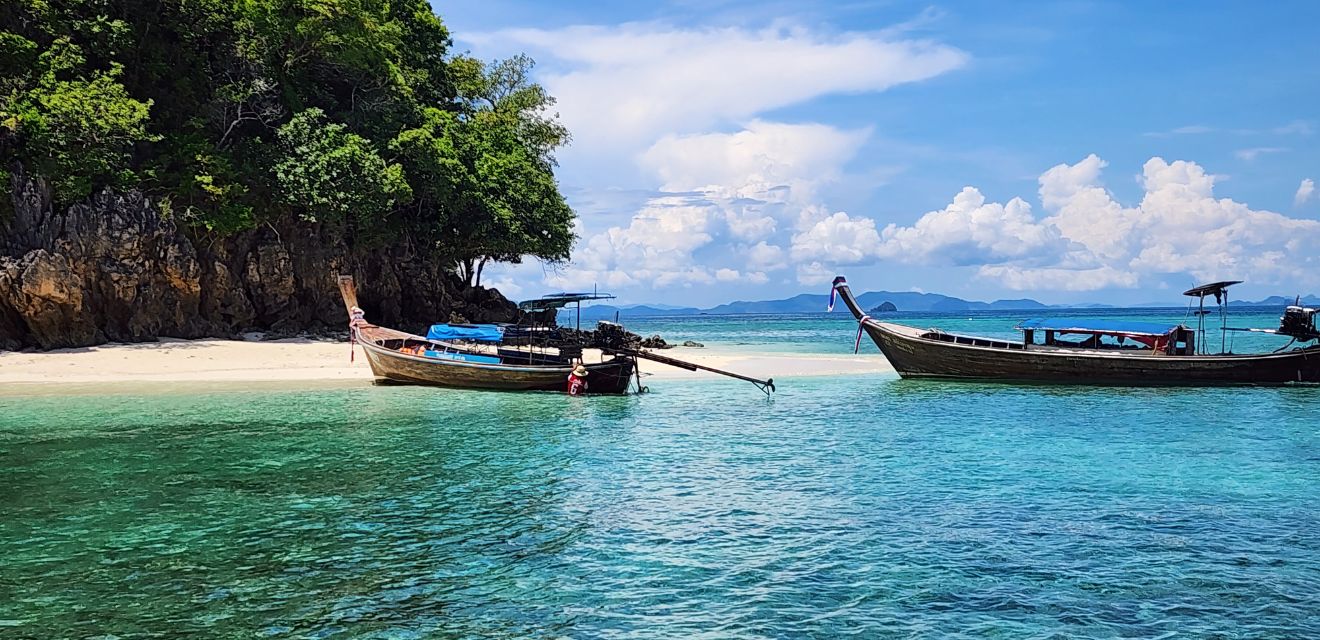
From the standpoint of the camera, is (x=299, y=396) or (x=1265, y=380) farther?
(x=1265, y=380)

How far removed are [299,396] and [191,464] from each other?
927 cm

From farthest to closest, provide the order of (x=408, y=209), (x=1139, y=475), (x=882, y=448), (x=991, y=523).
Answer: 1. (x=408, y=209)
2. (x=882, y=448)
3. (x=1139, y=475)
4. (x=991, y=523)

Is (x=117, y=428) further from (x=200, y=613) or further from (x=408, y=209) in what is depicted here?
(x=408, y=209)

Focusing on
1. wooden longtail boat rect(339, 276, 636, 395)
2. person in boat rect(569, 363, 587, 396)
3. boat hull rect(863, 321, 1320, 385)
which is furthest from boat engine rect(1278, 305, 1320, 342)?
person in boat rect(569, 363, 587, 396)

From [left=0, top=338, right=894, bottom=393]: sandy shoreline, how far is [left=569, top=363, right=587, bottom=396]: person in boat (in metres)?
5.87

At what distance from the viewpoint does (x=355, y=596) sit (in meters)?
7.61

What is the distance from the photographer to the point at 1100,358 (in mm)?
26234

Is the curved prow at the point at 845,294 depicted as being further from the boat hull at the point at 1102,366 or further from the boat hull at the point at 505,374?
the boat hull at the point at 505,374

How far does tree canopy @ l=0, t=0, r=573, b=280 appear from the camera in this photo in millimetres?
27938

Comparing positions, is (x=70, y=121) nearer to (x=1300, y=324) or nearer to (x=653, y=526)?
(x=653, y=526)

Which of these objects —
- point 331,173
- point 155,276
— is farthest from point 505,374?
point 155,276

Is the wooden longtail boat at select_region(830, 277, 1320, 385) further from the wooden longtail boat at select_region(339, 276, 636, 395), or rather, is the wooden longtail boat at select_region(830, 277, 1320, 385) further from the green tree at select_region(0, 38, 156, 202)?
the green tree at select_region(0, 38, 156, 202)

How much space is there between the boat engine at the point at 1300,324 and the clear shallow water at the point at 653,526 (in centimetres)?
872

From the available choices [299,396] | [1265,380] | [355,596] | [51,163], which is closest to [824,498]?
[355,596]
